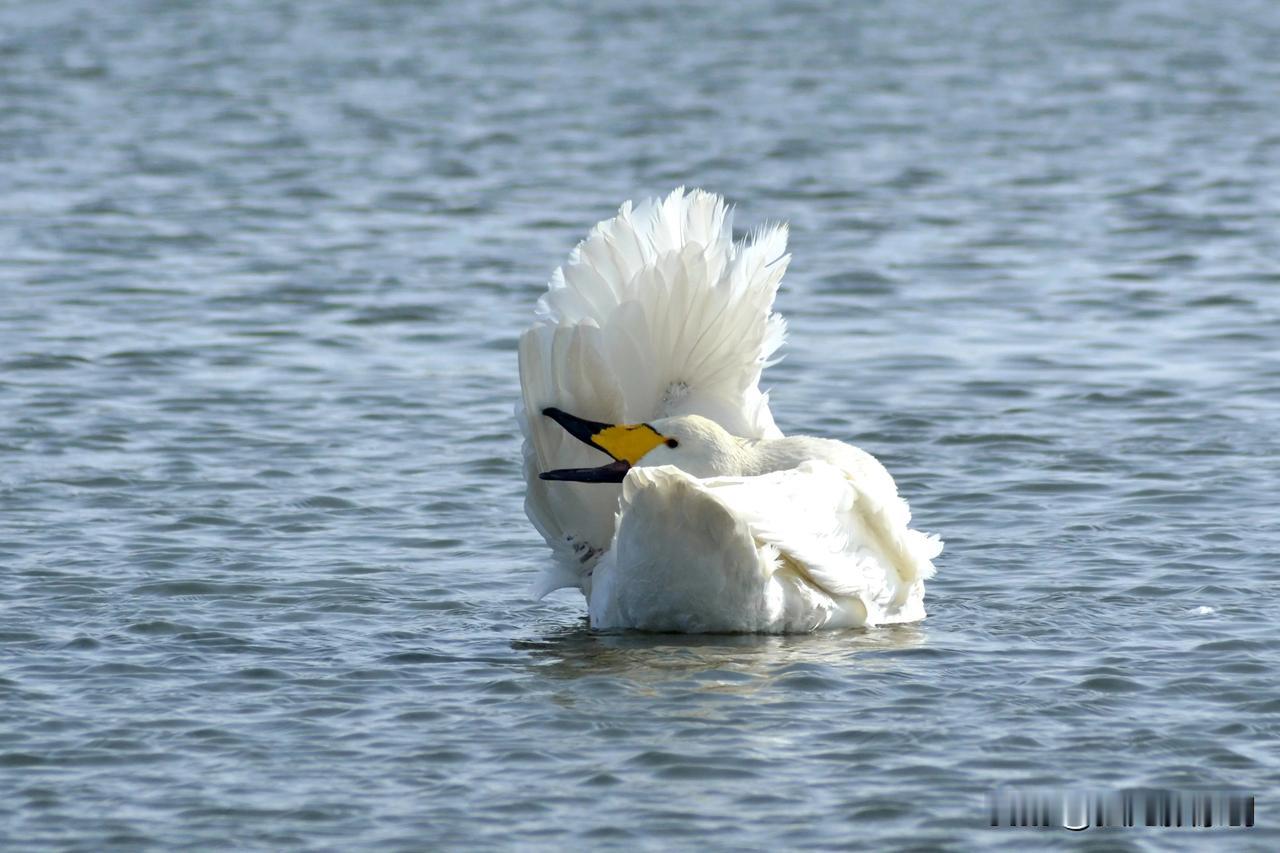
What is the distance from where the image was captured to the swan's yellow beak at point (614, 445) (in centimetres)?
881

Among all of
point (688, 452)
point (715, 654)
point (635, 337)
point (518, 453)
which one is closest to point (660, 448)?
point (688, 452)

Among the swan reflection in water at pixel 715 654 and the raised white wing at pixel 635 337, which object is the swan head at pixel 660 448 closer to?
the raised white wing at pixel 635 337

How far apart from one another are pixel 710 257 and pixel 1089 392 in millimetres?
4959

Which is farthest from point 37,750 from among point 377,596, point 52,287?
point 52,287

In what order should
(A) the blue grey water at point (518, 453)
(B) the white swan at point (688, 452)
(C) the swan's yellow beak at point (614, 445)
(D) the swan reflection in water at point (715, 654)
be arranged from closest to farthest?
1. (A) the blue grey water at point (518, 453)
2. (D) the swan reflection in water at point (715, 654)
3. (B) the white swan at point (688, 452)
4. (C) the swan's yellow beak at point (614, 445)

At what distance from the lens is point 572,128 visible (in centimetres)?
2391

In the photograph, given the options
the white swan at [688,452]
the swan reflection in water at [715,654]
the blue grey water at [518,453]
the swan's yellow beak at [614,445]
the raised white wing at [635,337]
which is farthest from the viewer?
the raised white wing at [635,337]

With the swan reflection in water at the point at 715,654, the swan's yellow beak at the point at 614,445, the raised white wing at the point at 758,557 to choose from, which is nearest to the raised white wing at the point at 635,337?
the swan's yellow beak at the point at 614,445

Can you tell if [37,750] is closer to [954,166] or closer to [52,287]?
[52,287]

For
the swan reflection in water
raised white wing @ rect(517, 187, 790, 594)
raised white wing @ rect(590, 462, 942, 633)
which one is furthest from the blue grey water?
raised white wing @ rect(517, 187, 790, 594)

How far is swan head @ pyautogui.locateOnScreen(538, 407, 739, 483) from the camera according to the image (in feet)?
29.0

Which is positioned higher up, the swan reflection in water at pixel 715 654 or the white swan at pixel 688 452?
the white swan at pixel 688 452

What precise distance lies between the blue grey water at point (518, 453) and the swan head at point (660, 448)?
25.8 inches

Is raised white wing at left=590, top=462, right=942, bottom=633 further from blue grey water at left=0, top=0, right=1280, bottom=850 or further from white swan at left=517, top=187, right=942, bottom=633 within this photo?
blue grey water at left=0, top=0, right=1280, bottom=850
